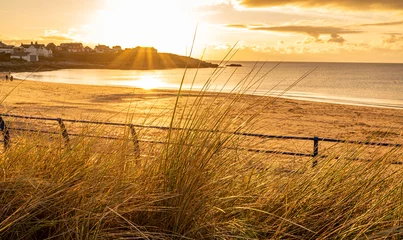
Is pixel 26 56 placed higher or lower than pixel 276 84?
lower

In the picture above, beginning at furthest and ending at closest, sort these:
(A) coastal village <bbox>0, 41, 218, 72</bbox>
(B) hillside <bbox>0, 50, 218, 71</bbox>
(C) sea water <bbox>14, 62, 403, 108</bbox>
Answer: (B) hillside <bbox>0, 50, 218, 71</bbox>
(A) coastal village <bbox>0, 41, 218, 72</bbox>
(C) sea water <bbox>14, 62, 403, 108</bbox>

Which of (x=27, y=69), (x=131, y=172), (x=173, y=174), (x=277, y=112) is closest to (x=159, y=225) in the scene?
(x=173, y=174)

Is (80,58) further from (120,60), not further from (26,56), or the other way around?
(26,56)

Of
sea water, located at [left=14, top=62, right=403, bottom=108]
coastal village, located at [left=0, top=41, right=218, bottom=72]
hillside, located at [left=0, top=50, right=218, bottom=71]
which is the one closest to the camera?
sea water, located at [left=14, top=62, right=403, bottom=108]

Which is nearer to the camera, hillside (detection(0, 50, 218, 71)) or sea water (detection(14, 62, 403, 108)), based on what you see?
sea water (detection(14, 62, 403, 108))

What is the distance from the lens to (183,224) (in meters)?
2.30

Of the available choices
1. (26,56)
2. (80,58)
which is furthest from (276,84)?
(80,58)

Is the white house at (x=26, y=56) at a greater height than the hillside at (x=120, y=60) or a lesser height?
greater

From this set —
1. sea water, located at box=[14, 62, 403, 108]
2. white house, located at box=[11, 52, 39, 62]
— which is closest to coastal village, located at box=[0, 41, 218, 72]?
white house, located at box=[11, 52, 39, 62]

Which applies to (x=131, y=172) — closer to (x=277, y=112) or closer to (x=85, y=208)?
(x=85, y=208)

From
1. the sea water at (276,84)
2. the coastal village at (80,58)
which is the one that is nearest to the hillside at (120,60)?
the coastal village at (80,58)

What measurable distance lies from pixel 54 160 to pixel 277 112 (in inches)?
925

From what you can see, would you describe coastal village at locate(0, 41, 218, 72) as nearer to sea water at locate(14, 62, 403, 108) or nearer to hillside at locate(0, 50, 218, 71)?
hillside at locate(0, 50, 218, 71)

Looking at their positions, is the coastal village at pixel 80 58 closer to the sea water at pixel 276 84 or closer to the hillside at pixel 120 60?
the hillside at pixel 120 60
